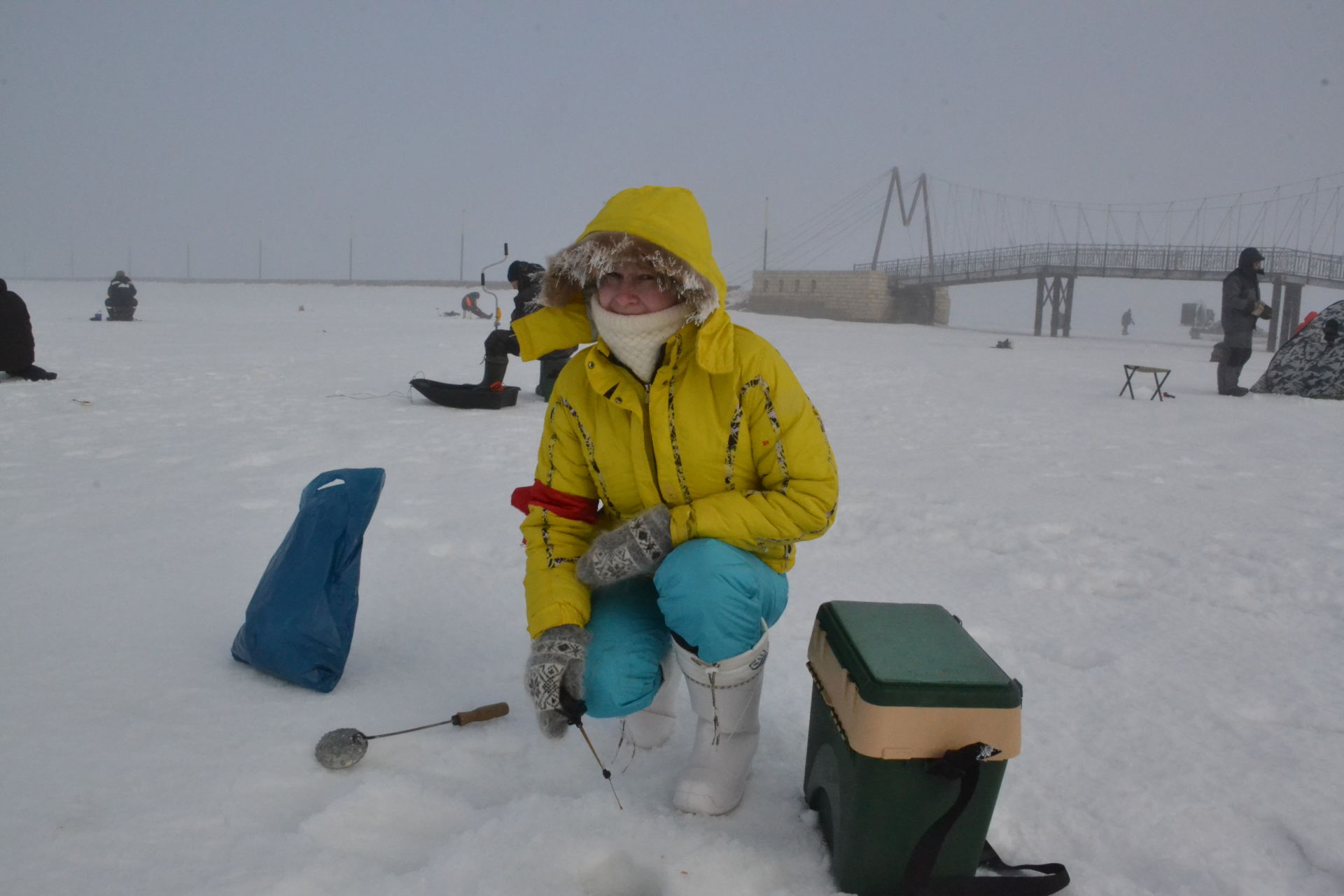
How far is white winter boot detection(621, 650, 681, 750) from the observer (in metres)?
1.97

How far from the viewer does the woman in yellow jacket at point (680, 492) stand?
1648mm

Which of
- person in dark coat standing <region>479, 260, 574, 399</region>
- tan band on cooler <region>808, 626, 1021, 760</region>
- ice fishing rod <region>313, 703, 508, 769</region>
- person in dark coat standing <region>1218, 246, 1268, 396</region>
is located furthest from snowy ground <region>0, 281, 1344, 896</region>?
person in dark coat standing <region>1218, 246, 1268, 396</region>

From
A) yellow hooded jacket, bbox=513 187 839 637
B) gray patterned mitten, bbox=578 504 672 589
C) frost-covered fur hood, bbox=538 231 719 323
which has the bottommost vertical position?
gray patterned mitten, bbox=578 504 672 589

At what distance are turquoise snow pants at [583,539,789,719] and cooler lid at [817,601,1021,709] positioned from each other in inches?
6.0

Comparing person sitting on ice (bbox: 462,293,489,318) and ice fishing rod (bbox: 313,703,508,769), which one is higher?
person sitting on ice (bbox: 462,293,489,318)

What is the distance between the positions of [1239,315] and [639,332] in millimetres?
9365

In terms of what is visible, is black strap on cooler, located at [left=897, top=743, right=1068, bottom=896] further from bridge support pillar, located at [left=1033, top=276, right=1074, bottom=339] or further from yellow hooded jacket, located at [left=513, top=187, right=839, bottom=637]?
bridge support pillar, located at [left=1033, top=276, right=1074, bottom=339]

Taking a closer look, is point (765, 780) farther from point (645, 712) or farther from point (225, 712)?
point (225, 712)

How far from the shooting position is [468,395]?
22.8 feet

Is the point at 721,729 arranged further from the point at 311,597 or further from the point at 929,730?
the point at 311,597

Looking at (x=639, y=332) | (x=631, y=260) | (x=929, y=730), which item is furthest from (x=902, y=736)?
(x=631, y=260)

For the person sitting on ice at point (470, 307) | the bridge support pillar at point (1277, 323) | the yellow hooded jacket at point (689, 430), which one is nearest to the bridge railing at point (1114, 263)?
the bridge support pillar at point (1277, 323)

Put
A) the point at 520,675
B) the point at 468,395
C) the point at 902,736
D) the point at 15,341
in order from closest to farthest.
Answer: the point at 902,736
the point at 520,675
the point at 468,395
the point at 15,341

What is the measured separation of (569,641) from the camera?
168cm
